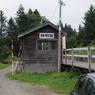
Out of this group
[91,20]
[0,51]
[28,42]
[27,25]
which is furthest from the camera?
[27,25]

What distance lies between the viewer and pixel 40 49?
17219mm

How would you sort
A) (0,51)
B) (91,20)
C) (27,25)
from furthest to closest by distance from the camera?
(27,25) < (0,51) < (91,20)

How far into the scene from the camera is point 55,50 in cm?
1736

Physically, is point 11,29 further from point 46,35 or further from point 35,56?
point 35,56

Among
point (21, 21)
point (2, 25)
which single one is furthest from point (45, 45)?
point (2, 25)

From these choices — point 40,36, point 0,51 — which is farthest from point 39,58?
point 0,51

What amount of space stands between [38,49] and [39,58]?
0.77 meters

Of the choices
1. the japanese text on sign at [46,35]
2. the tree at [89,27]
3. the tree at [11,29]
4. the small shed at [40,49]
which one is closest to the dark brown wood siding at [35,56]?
the small shed at [40,49]

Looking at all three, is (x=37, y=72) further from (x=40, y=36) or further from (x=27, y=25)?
(x=27, y=25)

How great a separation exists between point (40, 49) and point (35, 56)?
0.77 meters

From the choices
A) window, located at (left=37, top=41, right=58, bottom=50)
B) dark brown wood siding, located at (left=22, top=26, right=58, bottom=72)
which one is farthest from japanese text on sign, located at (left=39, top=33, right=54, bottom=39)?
window, located at (left=37, top=41, right=58, bottom=50)

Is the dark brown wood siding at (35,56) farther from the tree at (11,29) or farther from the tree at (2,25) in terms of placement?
the tree at (2,25)

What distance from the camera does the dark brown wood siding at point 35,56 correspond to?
1692 cm

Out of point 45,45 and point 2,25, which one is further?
point 2,25
